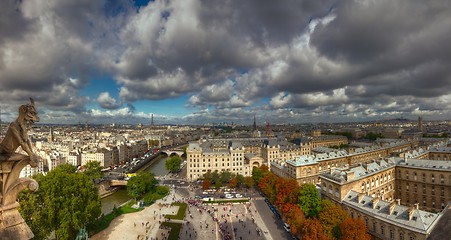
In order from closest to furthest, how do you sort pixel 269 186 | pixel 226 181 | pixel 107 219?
pixel 107 219 < pixel 269 186 < pixel 226 181

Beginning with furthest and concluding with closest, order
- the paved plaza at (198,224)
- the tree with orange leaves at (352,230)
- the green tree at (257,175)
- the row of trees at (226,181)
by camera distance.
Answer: the row of trees at (226,181)
the green tree at (257,175)
the paved plaza at (198,224)
the tree with orange leaves at (352,230)

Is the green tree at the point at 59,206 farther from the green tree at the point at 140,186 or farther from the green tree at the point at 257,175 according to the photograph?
the green tree at the point at 257,175

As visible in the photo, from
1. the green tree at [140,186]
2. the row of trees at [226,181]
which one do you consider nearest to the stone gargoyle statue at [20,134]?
the green tree at [140,186]

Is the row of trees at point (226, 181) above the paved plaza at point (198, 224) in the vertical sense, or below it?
above

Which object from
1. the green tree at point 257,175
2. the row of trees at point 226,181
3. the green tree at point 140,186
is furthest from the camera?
the row of trees at point 226,181

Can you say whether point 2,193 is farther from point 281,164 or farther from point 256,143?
point 256,143

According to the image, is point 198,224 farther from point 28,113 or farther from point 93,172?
point 28,113

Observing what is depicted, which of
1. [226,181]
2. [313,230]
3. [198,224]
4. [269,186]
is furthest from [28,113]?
[226,181]
